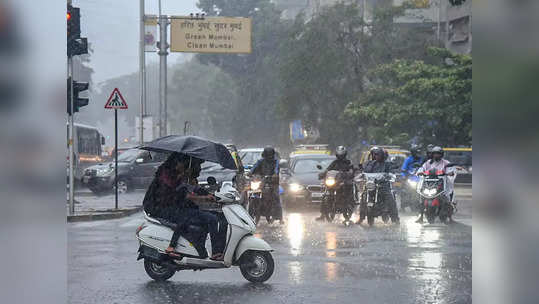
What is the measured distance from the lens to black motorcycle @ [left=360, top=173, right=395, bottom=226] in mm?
17922

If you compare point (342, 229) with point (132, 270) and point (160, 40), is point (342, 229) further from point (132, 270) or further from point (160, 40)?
point (160, 40)

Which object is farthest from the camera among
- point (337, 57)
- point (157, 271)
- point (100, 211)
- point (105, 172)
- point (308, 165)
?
point (337, 57)

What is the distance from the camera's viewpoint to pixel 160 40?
38.5 metres

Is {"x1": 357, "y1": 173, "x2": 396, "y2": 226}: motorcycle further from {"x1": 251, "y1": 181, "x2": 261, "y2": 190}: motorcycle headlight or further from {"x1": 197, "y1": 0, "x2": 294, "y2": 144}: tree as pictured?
{"x1": 197, "y1": 0, "x2": 294, "y2": 144}: tree

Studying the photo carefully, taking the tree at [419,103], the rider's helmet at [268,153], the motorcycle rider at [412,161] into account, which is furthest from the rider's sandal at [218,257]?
the tree at [419,103]

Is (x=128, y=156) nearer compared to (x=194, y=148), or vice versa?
(x=194, y=148)

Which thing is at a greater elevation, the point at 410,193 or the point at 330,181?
the point at 330,181

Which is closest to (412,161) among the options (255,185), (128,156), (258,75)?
(255,185)

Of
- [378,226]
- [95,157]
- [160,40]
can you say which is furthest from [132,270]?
[95,157]

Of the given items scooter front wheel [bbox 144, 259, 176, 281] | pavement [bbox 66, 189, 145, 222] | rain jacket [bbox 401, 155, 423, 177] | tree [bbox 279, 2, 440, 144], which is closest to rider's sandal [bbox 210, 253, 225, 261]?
scooter front wheel [bbox 144, 259, 176, 281]

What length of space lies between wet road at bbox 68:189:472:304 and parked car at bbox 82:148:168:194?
51.0 ft

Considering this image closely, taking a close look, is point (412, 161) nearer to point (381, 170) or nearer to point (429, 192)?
point (381, 170)

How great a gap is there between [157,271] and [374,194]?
929 cm

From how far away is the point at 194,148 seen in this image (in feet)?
30.4
